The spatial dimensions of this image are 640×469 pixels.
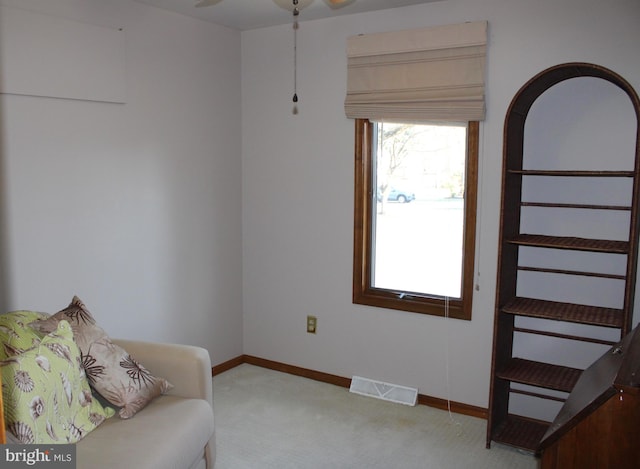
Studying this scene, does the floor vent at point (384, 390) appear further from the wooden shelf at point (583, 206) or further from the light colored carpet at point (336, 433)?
the wooden shelf at point (583, 206)

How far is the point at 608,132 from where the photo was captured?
9.63ft

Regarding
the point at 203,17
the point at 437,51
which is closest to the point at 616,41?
the point at 437,51

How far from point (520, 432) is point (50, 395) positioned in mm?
2324

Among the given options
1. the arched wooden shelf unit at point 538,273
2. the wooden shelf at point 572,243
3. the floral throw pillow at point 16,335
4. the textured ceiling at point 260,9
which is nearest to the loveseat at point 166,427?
the floral throw pillow at point 16,335

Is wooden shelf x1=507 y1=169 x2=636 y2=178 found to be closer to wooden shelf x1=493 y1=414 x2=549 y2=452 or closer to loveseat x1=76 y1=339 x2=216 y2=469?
wooden shelf x1=493 y1=414 x2=549 y2=452

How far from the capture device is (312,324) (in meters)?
4.00

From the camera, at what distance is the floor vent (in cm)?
360

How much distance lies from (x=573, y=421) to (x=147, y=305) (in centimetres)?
249

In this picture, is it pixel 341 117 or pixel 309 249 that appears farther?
pixel 309 249

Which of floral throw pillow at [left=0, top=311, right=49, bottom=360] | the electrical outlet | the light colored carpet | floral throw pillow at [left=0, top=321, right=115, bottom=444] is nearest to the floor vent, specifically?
the light colored carpet

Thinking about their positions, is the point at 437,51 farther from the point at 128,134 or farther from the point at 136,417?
the point at 136,417

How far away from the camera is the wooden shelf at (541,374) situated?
2.87 meters

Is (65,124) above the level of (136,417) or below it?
above

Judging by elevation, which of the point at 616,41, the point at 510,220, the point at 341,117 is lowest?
the point at 510,220
